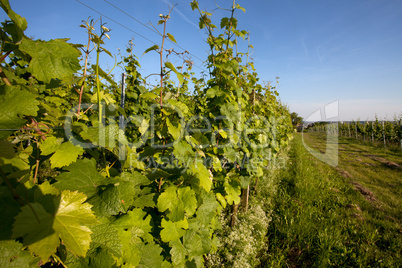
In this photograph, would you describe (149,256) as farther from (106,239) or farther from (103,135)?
(103,135)

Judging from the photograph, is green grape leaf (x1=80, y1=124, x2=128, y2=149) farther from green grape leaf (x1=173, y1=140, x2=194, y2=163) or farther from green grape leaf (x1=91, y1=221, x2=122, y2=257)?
green grape leaf (x1=173, y1=140, x2=194, y2=163)

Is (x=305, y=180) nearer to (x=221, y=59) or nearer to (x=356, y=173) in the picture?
(x=356, y=173)

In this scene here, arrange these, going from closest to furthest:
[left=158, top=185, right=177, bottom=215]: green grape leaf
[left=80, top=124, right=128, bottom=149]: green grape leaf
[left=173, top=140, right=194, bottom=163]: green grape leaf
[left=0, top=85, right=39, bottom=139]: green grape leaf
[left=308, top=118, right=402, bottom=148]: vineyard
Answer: [left=0, top=85, right=39, bottom=139]: green grape leaf → [left=80, top=124, right=128, bottom=149]: green grape leaf → [left=158, top=185, right=177, bottom=215]: green grape leaf → [left=173, top=140, right=194, bottom=163]: green grape leaf → [left=308, top=118, right=402, bottom=148]: vineyard

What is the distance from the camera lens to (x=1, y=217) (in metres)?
0.52

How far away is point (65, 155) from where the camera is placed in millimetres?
768

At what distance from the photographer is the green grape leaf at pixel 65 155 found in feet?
2.45

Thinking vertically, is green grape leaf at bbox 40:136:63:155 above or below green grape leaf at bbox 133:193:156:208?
above

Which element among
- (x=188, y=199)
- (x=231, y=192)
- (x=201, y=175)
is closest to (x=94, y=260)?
(x=188, y=199)

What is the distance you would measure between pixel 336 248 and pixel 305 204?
1315mm

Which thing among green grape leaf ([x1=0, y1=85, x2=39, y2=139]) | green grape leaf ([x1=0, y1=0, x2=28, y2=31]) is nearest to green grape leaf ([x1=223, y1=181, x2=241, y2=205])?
green grape leaf ([x1=0, y1=85, x2=39, y2=139])

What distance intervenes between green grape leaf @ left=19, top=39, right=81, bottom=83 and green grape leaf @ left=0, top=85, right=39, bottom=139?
0.31 ft

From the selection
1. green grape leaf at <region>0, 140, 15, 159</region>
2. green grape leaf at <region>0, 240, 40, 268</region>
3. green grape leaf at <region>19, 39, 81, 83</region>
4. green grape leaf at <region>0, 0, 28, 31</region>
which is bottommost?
green grape leaf at <region>0, 240, 40, 268</region>

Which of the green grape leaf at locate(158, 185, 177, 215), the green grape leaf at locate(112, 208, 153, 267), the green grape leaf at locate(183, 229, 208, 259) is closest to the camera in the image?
the green grape leaf at locate(112, 208, 153, 267)

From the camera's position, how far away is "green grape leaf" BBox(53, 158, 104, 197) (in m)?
0.78
